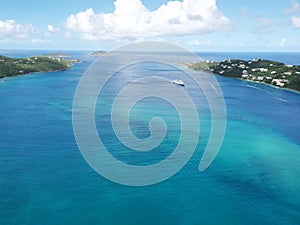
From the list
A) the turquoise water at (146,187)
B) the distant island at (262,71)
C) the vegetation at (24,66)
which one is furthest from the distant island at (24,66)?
the distant island at (262,71)

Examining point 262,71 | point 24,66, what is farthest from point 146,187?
point 24,66

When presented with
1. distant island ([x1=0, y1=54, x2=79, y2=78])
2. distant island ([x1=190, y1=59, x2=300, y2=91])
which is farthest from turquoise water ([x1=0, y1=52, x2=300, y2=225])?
distant island ([x1=0, y1=54, x2=79, y2=78])

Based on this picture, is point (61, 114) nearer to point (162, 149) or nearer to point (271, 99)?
point (162, 149)

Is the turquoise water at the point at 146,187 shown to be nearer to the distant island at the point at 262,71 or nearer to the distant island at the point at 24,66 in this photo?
the distant island at the point at 262,71

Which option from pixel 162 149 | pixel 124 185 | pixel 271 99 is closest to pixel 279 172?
pixel 162 149

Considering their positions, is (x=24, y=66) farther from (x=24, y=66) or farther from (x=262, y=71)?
(x=262, y=71)

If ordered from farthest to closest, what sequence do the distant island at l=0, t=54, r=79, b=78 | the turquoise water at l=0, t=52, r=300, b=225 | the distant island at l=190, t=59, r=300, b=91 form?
1. the distant island at l=0, t=54, r=79, b=78
2. the distant island at l=190, t=59, r=300, b=91
3. the turquoise water at l=0, t=52, r=300, b=225

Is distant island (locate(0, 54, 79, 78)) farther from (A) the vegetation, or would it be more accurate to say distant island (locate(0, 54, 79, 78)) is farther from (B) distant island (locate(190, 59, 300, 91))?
(B) distant island (locate(190, 59, 300, 91))
